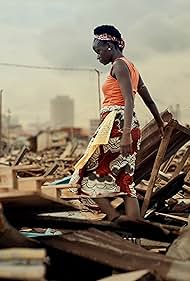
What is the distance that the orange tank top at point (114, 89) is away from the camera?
5316 mm

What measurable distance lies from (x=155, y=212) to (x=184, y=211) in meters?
0.52

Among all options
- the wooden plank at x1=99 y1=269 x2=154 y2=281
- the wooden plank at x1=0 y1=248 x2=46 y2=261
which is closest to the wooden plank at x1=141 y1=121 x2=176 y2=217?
the wooden plank at x1=99 y1=269 x2=154 y2=281

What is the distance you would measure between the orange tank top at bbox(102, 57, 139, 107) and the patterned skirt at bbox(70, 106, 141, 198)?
0.20ft

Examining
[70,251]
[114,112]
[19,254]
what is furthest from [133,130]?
[19,254]

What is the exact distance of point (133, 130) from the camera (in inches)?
209

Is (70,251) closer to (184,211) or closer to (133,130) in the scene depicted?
(133,130)

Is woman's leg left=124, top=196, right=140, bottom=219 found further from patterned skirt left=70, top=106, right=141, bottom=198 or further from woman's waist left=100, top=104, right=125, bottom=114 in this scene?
woman's waist left=100, top=104, right=125, bottom=114

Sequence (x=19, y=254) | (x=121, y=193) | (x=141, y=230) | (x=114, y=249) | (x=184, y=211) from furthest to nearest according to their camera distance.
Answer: (x=184, y=211) → (x=121, y=193) → (x=141, y=230) → (x=114, y=249) → (x=19, y=254)

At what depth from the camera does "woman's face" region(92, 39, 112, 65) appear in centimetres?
539

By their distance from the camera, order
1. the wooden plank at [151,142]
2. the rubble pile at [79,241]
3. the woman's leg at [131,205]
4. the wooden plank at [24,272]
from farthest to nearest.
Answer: the wooden plank at [151,142] < the woman's leg at [131,205] < the rubble pile at [79,241] < the wooden plank at [24,272]

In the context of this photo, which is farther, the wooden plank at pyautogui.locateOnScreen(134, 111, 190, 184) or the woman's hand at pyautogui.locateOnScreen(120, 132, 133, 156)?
the wooden plank at pyautogui.locateOnScreen(134, 111, 190, 184)

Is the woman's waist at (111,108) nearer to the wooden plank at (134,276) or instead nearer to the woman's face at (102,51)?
the woman's face at (102,51)

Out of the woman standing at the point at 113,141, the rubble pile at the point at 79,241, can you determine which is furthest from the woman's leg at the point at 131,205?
the rubble pile at the point at 79,241

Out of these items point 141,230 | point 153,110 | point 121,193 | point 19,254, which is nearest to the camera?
point 19,254
